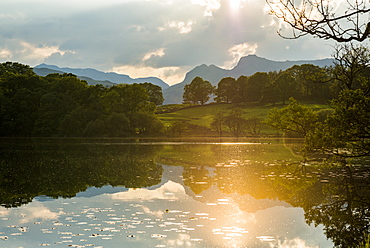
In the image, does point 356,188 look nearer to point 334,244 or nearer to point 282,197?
point 282,197

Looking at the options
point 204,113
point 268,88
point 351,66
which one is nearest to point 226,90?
point 204,113

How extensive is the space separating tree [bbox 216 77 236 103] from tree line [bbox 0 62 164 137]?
63.8 m

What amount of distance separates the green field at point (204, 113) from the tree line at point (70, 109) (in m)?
14.6

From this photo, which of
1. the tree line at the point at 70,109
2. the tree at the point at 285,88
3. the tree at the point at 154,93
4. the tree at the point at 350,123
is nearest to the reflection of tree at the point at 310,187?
the tree at the point at 350,123

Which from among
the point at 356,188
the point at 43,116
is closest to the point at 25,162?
the point at 356,188

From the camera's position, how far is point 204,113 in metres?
152

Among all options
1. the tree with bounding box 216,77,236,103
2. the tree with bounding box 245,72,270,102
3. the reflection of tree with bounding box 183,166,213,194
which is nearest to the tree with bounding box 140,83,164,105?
the tree with bounding box 216,77,236,103

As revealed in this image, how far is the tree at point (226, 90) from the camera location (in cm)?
17601

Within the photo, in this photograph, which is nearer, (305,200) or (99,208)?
(99,208)

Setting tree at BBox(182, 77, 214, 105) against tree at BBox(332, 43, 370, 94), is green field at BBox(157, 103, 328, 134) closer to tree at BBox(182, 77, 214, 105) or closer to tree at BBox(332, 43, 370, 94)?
tree at BBox(182, 77, 214, 105)

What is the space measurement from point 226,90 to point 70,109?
278 ft

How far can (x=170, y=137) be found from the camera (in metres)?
113

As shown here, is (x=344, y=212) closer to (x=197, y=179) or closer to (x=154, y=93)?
(x=197, y=179)

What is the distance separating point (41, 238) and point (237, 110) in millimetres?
100150
